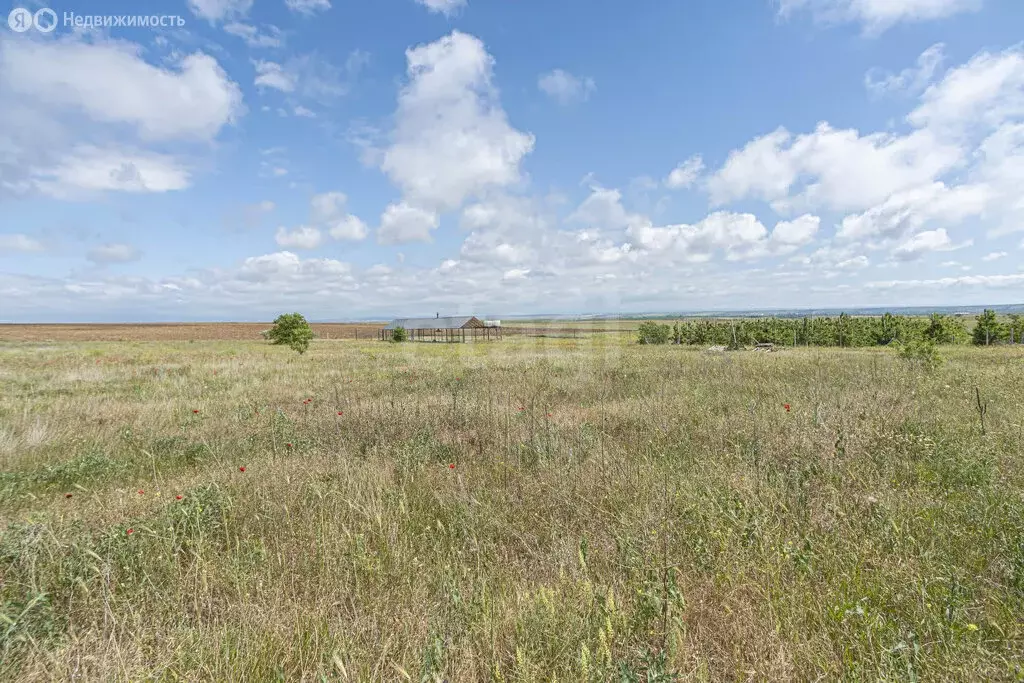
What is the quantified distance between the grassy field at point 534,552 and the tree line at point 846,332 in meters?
32.4

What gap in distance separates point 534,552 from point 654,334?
47.8 metres

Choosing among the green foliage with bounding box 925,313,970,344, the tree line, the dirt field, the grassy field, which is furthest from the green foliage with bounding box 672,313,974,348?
the dirt field

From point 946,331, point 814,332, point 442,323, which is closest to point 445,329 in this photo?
point 442,323

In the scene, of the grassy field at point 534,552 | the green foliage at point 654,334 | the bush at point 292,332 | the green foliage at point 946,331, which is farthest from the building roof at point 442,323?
the grassy field at point 534,552

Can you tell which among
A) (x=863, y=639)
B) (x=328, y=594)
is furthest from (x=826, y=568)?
(x=328, y=594)

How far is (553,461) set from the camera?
452 centimetres

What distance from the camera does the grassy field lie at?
2.05m

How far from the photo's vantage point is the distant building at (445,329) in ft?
230

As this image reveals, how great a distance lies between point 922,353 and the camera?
11898mm

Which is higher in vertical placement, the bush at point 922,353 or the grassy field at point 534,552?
the bush at point 922,353

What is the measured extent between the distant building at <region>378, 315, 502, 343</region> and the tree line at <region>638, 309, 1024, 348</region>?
101 ft

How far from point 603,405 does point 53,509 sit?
22.9 feet

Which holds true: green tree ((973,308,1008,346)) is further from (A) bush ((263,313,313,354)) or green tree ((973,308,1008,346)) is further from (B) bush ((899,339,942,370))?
(A) bush ((263,313,313,354))

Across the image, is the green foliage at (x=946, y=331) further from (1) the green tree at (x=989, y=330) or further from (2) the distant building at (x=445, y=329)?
(2) the distant building at (x=445, y=329)
